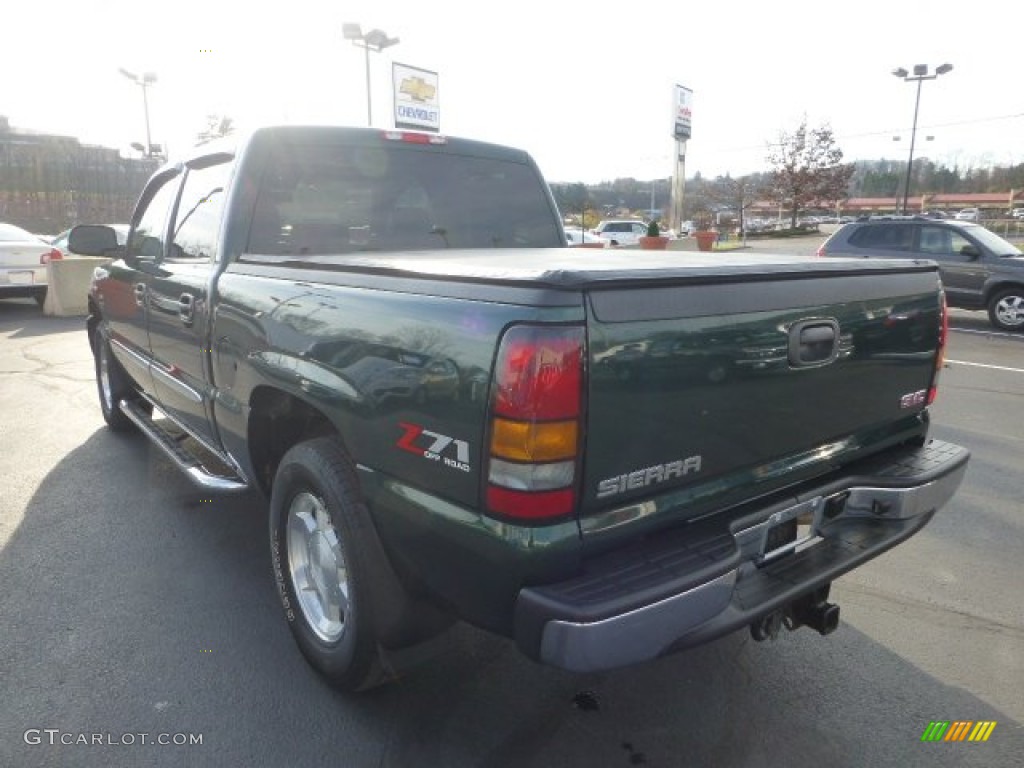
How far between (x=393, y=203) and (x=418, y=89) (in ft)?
61.1

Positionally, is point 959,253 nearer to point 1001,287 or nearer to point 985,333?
point 1001,287

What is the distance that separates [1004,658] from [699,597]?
1.81m

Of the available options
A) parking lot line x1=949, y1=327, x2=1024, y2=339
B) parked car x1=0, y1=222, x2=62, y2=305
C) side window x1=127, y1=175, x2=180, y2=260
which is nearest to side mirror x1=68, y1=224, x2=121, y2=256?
side window x1=127, y1=175, x2=180, y2=260

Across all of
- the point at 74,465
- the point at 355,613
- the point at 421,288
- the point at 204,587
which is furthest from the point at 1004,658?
the point at 74,465

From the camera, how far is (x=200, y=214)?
12.4 feet

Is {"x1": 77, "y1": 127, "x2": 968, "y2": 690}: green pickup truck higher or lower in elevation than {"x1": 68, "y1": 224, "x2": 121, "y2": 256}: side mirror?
lower

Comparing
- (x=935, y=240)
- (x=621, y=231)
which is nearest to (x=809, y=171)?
(x=621, y=231)

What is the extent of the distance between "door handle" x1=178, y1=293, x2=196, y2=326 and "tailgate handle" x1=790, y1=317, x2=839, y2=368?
103 inches

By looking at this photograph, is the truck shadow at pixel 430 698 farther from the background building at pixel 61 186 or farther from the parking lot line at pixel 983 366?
the background building at pixel 61 186

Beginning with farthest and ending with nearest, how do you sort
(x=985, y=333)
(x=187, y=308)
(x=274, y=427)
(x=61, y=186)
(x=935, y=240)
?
(x=61, y=186) → (x=935, y=240) → (x=985, y=333) → (x=187, y=308) → (x=274, y=427)

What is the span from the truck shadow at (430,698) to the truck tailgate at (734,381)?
84cm

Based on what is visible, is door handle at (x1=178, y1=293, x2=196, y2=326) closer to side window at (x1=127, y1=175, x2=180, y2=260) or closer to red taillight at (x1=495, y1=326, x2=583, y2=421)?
side window at (x1=127, y1=175, x2=180, y2=260)

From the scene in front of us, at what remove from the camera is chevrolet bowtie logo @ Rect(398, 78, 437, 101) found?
20528 mm

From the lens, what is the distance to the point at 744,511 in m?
2.33
